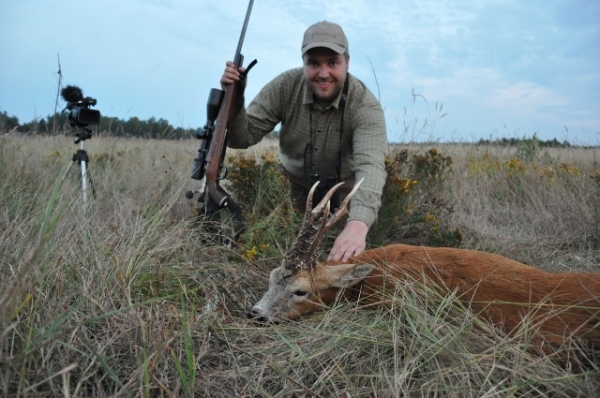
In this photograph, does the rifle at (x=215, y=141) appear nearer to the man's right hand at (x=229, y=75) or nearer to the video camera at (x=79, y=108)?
the man's right hand at (x=229, y=75)

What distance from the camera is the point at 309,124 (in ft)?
18.2

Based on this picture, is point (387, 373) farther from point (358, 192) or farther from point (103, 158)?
point (103, 158)

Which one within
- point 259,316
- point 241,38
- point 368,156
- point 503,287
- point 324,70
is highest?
point 241,38

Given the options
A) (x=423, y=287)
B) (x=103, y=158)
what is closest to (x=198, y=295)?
(x=423, y=287)

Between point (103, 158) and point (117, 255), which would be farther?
point (103, 158)

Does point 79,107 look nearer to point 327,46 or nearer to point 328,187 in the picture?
point 327,46

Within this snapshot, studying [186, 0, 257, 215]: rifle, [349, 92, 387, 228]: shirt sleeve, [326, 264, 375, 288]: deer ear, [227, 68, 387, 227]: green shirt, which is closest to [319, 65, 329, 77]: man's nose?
[227, 68, 387, 227]: green shirt

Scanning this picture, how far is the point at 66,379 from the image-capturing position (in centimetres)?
183

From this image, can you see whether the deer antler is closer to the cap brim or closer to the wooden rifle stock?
the wooden rifle stock

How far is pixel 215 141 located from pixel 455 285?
2.78 m

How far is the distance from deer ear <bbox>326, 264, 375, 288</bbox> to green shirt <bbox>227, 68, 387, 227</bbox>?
1.81 m

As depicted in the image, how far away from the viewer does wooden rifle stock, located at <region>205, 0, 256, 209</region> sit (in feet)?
15.0

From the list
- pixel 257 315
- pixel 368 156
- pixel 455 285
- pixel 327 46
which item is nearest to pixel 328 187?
pixel 368 156

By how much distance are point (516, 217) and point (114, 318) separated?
18.0 feet
